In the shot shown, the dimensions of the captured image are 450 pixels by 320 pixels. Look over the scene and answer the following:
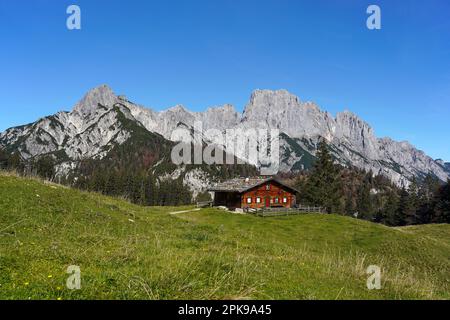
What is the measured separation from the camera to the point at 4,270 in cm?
864

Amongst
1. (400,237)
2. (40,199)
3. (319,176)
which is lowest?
(400,237)

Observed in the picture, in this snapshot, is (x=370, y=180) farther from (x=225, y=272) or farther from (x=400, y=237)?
(x=225, y=272)

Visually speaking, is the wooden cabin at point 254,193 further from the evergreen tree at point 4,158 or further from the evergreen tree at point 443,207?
the evergreen tree at point 4,158

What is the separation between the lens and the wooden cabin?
76250 millimetres

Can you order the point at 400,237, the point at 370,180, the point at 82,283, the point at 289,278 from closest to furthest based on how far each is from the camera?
the point at 82,283 < the point at 289,278 < the point at 400,237 < the point at 370,180

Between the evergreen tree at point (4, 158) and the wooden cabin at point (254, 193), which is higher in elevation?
the evergreen tree at point (4, 158)

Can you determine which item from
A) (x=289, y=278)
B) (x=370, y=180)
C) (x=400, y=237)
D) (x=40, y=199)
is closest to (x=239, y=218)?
(x=400, y=237)

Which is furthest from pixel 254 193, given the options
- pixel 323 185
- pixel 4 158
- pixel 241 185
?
pixel 4 158

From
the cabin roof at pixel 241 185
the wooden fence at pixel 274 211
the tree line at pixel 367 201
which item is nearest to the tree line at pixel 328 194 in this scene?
the tree line at pixel 367 201

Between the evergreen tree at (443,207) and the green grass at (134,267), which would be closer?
the green grass at (134,267)

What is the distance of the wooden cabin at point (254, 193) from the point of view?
250ft

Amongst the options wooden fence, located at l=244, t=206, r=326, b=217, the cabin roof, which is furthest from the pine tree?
wooden fence, located at l=244, t=206, r=326, b=217

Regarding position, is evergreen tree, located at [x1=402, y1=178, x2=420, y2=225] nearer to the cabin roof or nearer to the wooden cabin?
the wooden cabin
